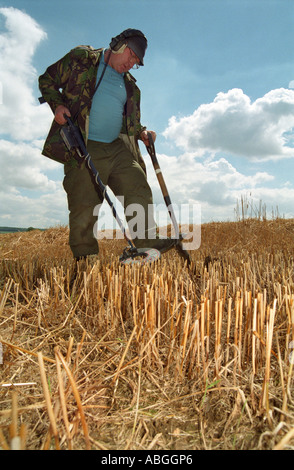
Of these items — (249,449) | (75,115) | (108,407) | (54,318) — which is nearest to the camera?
(249,449)

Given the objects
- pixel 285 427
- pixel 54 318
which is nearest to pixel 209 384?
pixel 285 427

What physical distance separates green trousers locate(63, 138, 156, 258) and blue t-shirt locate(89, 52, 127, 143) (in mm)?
99

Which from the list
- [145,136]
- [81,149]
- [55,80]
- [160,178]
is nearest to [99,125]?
[81,149]

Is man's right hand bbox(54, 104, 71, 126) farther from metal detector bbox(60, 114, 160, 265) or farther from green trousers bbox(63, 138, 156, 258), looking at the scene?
green trousers bbox(63, 138, 156, 258)

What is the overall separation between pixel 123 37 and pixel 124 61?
19 centimetres

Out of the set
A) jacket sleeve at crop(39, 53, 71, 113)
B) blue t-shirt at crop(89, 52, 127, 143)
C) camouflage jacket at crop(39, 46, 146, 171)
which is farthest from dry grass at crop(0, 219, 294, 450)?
jacket sleeve at crop(39, 53, 71, 113)

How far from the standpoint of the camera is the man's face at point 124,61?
8.79ft

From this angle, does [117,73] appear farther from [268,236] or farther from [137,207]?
[268,236]

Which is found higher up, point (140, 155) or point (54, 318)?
point (140, 155)

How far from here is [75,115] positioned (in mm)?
2672

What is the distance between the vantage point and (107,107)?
9.19 feet

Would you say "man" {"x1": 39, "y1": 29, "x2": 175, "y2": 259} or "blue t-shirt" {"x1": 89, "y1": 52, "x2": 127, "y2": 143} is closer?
"man" {"x1": 39, "y1": 29, "x2": 175, "y2": 259}

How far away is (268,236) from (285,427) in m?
4.93

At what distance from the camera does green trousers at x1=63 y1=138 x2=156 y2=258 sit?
275 cm
